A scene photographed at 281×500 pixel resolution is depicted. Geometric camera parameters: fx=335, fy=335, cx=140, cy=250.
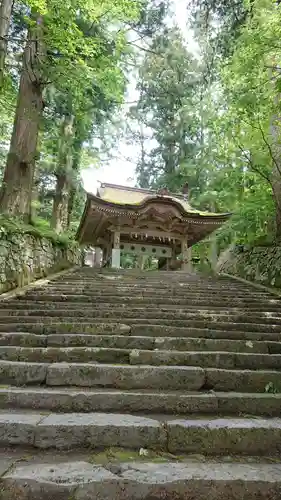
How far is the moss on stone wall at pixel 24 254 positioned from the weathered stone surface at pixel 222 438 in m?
4.17

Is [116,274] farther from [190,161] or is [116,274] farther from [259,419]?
[190,161]

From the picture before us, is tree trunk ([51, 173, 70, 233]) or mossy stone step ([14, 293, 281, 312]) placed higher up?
tree trunk ([51, 173, 70, 233])

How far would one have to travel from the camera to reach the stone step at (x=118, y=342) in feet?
11.8

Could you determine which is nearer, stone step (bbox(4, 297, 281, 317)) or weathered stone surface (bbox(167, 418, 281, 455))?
weathered stone surface (bbox(167, 418, 281, 455))

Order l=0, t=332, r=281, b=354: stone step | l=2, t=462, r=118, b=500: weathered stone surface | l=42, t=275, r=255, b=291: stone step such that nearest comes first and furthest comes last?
l=2, t=462, r=118, b=500: weathered stone surface, l=0, t=332, r=281, b=354: stone step, l=42, t=275, r=255, b=291: stone step

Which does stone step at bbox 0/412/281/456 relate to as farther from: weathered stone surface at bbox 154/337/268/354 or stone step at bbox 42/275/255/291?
stone step at bbox 42/275/255/291

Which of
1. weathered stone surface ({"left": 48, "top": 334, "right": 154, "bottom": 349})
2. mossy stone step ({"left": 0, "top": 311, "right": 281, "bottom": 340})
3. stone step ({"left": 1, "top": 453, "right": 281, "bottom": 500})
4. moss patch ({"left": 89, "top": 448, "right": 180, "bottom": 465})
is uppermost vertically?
mossy stone step ({"left": 0, "top": 311, "right": 281, "bottom": 340})

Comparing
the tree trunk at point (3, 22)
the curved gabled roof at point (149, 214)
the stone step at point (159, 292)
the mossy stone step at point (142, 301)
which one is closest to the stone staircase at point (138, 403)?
the mossy stone step at point (142, 301)

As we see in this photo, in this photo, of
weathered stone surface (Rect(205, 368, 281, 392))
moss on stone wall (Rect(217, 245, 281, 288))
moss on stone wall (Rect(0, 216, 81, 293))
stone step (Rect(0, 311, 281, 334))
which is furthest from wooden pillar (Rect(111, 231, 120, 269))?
weathered stone surface (Rect(205, 368, 281, 392))

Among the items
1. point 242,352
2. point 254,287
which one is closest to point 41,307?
point 242,352

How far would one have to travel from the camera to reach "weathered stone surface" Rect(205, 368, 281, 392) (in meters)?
2.95

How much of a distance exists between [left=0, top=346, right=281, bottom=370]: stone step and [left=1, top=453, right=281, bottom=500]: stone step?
137 cm

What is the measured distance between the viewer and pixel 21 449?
2.10 metres

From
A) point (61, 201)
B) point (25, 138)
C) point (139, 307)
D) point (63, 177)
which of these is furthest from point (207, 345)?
point (63, 177)
